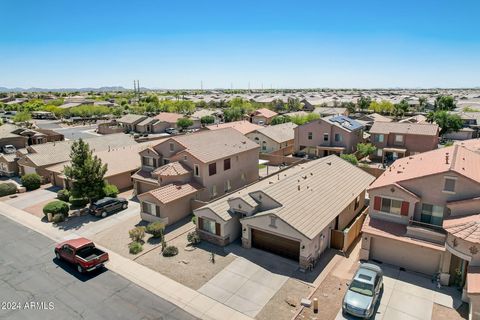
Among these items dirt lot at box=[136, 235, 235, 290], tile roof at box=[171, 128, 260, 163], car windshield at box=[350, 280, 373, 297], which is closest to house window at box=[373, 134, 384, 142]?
tile roof at box=[171, 128, 260, 163]

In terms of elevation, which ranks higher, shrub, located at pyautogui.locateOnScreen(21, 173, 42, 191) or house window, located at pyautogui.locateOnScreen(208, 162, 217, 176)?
house window, located at pyautogui.locateOnScreen(208, 162, 217, 176)

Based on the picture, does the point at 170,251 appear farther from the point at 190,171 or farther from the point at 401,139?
the point at 401,139

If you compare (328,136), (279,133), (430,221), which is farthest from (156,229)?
(279,133)

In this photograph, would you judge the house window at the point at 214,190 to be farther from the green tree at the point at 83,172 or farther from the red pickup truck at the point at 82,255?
the red pickup truck at the point at 82,255

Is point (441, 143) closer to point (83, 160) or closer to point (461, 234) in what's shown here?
point (461, 234)

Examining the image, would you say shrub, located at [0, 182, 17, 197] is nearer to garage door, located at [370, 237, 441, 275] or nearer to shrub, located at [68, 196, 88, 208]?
shrub, located at [68, 196, 88, 208]

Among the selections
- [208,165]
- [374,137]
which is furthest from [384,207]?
[374,137]
